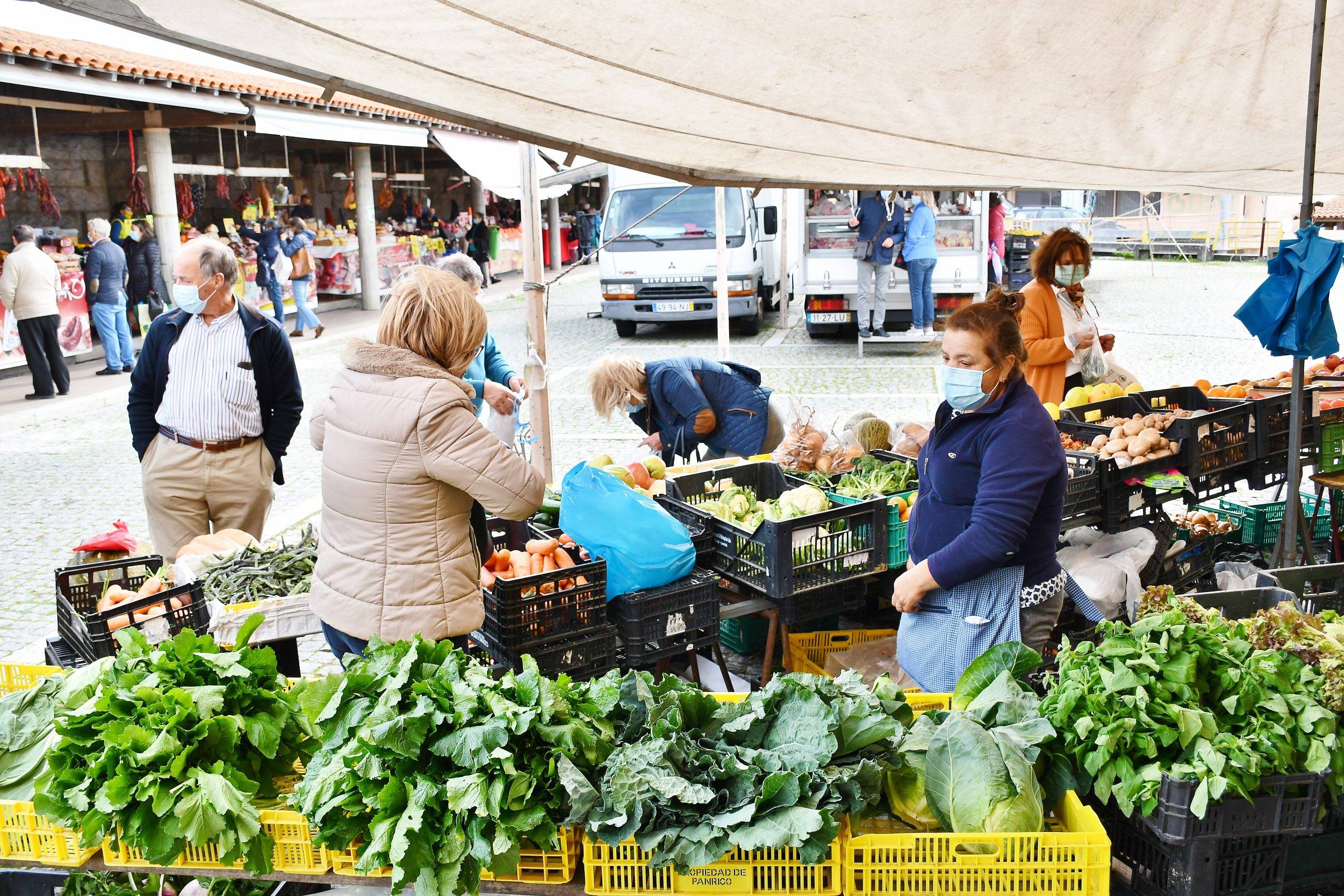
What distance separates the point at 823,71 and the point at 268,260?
618 inches

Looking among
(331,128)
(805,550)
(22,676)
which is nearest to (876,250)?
(331,128)

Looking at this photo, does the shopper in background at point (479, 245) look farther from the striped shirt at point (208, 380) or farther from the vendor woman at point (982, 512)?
the vendor woman at point (982, 512)

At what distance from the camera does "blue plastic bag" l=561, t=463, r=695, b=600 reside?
4020 mm

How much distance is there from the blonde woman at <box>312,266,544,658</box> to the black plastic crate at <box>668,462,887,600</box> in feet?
4.56

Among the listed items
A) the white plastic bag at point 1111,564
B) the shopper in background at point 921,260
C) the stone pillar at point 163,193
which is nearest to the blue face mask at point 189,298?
the white plastic bag at point 1111,564

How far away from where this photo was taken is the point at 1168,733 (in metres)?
2.43

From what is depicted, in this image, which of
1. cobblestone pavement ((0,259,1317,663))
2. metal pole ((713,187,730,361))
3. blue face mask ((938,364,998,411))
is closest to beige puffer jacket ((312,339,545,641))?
blue face mask ((938,364,998,411))

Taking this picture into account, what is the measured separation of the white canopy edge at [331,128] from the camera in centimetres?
1457

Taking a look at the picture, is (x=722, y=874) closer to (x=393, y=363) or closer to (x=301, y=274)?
(x=393, y=363)

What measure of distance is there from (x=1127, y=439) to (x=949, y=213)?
10.4m

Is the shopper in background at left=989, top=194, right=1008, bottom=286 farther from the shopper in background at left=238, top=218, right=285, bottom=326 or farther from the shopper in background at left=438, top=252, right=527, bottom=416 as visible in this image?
the shopper in background at left=238, top=218, right=285, bottom=326

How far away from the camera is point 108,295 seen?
13.4m

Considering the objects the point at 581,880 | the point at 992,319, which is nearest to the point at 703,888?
the point at 581,880

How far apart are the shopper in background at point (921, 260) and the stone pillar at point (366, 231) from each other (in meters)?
10.8
